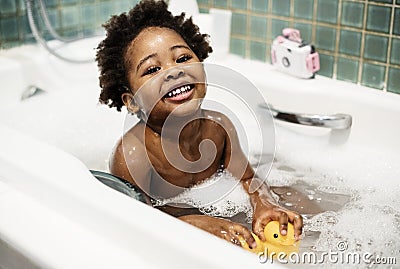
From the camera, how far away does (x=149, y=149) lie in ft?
4.23

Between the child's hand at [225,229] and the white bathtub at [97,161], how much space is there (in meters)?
0.19

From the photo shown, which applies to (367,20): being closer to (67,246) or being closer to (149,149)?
(149,149)

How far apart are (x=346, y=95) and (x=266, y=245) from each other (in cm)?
63

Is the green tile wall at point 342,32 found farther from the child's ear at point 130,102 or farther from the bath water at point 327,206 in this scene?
the child's ear at point 130,102

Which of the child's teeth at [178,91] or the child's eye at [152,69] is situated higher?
the child's eye at [152,69]

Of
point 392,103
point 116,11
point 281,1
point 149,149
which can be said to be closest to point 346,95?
point 392,103

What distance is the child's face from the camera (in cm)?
121

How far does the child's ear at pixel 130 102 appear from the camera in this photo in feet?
4.23

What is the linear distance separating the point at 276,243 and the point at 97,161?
620mm

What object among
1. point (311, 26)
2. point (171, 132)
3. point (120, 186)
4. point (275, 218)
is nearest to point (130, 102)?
point (171, 132)

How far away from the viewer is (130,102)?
1300 mm

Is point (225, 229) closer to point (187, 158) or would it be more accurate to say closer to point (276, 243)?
point (276, 243)

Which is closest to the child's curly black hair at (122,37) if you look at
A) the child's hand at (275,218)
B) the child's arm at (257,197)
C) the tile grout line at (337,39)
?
the child's arm at (257,197)

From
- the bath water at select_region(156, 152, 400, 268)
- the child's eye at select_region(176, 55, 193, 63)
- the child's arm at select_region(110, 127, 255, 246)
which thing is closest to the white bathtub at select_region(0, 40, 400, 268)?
the bath water at select_region(156, 152, 400, 268)
